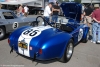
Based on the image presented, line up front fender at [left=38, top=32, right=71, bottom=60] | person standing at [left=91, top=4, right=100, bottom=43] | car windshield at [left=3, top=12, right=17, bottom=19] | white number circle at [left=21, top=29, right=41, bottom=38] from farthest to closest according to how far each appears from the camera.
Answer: car windshield at [left=3, top=12, right=17, bottom=19], person standing at [left=91, top=4, right=100, bottom=43], white number circle at [left=21, top=29, right=41, bottom=38], front fender at [left=38, top=32, right=71, bottom=60]

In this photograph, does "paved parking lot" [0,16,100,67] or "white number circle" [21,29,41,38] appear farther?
"paved parking lot" [0,16,100,67]

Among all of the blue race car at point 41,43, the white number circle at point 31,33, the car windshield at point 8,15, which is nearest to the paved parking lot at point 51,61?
the blue race car at point 41,43

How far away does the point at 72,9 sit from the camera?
19.7 ft

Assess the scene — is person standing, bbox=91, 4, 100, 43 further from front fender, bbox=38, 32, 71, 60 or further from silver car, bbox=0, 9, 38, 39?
front fender, bbox=38, 32, 71, 60

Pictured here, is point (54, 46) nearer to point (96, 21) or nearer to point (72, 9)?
point (72, 9)

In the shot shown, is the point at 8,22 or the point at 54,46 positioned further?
the point at 8,22

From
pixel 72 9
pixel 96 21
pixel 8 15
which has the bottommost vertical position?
pixel 96 21

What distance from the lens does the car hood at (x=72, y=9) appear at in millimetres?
5680

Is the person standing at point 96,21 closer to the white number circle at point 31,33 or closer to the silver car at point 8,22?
the silver car at point 8,22

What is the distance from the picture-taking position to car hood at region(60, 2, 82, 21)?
18.6ft

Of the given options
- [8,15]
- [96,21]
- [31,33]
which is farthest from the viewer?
[8,15]

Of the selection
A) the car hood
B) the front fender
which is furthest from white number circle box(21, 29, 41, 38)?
the car hood

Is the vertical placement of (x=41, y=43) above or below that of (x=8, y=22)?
below

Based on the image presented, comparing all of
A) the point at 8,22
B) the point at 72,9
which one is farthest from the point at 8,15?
the point at 72,9
